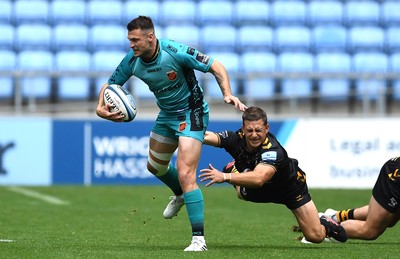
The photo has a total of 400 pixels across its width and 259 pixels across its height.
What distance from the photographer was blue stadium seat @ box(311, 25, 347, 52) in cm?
2198

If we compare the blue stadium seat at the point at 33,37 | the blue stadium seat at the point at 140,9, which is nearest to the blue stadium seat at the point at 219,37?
the blue stadium seat at the point at 140,9

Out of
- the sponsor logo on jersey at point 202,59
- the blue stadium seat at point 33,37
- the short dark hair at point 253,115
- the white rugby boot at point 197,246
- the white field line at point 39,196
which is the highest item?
the sponsor logo on jersey at point 202,59

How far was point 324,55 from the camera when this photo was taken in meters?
21.4

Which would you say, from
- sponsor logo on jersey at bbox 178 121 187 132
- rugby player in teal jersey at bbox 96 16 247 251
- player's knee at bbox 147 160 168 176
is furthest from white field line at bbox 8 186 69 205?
sponsor logo on jersey at bbox 178 121 187 132

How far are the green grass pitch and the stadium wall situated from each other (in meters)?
0.69

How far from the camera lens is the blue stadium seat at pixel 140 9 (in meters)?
21.7

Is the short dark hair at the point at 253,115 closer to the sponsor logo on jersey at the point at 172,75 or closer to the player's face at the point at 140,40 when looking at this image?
the sponsor logo on jersey at the point at 172,75

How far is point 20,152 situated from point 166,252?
9.45 m

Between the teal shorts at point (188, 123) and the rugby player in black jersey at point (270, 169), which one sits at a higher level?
the teal shorts at point (188, 123)

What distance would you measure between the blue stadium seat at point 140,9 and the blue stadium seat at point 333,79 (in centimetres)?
380

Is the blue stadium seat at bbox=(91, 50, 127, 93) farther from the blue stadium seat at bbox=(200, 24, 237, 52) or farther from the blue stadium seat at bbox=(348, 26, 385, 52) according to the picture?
the blue stadium seat at bbox=(348, 26, 385, 52)

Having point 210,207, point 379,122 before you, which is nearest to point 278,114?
point 379,122

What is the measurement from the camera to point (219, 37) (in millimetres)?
21562

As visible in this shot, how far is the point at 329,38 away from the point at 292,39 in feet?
3.17
